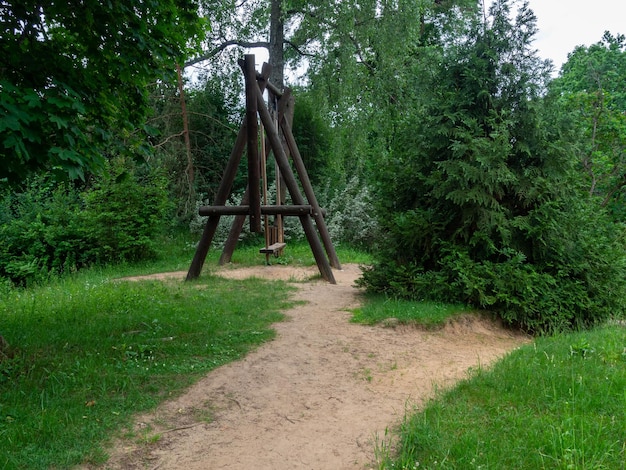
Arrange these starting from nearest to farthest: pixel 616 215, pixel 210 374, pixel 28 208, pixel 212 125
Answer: pixel 210 374
pixel 28 208
pixel 212 125
pixel 616 215

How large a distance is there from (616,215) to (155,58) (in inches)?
751

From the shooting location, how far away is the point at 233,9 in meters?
14.7

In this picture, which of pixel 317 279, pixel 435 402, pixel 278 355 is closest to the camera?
pixel 435 402

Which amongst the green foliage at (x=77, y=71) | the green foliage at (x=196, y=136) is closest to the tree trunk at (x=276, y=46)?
the green foliage at (x=196, y=136)

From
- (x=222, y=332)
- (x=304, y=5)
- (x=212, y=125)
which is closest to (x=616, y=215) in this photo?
(x=304, y=5)

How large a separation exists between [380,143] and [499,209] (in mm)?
8010

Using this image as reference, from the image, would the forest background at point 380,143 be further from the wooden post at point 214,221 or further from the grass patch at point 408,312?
the wooden post at point 214,221

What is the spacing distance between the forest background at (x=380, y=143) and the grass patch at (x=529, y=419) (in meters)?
2.26

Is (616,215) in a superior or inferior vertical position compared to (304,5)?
inferior

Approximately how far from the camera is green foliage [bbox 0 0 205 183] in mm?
3607

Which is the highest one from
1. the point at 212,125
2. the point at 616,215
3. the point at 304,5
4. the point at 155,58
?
the point at 304,5

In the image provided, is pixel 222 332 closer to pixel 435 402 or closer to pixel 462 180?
pixel 435 402

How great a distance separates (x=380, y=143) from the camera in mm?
14656

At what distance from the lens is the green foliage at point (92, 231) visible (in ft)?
40.7
